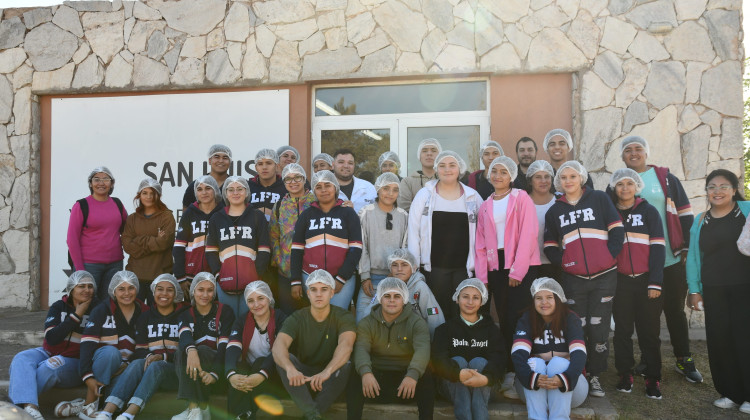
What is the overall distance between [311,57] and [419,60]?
1.36 m

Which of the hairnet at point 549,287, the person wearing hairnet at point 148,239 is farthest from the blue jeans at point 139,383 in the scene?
the hairnet at point 549,287

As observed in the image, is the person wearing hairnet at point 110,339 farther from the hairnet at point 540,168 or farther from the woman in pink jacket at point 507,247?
the hairnet at point 540,168

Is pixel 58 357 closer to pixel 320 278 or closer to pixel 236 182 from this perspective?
pixel 236 182

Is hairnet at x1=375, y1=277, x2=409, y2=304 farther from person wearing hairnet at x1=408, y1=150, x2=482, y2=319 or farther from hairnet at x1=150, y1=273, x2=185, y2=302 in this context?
hairnet at x1=150, y1=273, x2=185, y2=302

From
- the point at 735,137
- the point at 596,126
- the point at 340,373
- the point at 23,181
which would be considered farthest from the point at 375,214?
the point at 23,181

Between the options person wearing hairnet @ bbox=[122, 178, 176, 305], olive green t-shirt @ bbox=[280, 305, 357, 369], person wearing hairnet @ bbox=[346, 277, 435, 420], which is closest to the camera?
person wearing hairnet @ bbox=[346, 277, 435, 420]

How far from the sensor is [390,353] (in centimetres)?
401

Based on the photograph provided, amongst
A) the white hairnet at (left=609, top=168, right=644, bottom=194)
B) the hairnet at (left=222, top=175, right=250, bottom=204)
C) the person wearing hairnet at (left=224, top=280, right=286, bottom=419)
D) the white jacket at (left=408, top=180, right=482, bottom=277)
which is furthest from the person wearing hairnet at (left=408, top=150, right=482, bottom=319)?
the hairnet at (left=222, top=175, right=250, bottom=204)

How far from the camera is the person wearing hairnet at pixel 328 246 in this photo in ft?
14.1

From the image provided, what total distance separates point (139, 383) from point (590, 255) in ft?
11.4

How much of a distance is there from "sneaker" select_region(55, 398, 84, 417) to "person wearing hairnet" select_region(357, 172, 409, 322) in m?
2.20

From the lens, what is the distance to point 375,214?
4531 mm

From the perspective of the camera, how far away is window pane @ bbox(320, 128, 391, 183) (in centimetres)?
693

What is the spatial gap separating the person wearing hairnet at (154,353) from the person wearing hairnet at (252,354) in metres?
0.23
